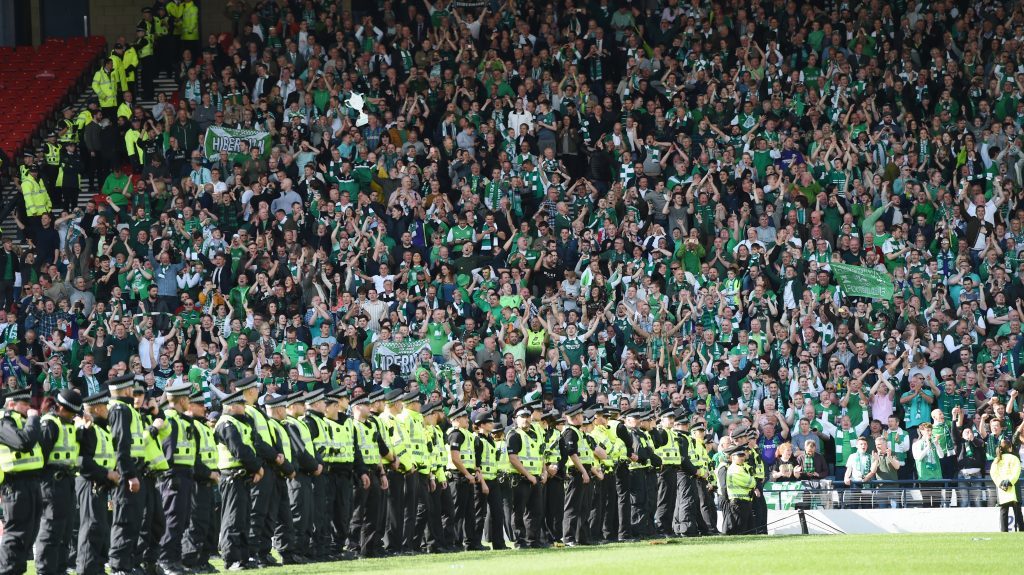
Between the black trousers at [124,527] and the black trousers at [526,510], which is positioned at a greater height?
the black trousers at [124,527]

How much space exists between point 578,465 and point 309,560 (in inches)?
189

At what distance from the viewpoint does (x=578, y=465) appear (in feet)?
73.4

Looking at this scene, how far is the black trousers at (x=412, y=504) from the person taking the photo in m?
20.4

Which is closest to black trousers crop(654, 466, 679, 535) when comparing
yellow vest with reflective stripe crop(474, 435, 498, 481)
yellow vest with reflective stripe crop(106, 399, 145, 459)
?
yellow vest with reflective stripe crop(474, 435, 498, 481)

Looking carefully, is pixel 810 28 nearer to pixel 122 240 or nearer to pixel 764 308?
pixel 764 308

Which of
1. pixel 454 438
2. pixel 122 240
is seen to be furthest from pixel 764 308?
pixel 122 240

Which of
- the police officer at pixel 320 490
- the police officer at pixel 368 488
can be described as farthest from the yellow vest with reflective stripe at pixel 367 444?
the police officer at pixel 320 490

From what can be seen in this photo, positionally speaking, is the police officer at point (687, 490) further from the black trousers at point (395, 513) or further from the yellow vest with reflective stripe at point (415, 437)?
the black trousers at point (395, 513)

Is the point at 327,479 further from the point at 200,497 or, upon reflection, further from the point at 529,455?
the point at 529,455

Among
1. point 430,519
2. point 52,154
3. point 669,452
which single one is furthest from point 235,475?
point 52,154

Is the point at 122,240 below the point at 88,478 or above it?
above

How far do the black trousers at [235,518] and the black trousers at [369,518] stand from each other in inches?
93.0

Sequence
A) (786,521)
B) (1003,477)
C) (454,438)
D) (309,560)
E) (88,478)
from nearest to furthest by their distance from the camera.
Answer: (88,478) → (309,560) → (454,438) → (1003,477) → (786,521)

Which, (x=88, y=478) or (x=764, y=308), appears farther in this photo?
(x=764, y=308)
